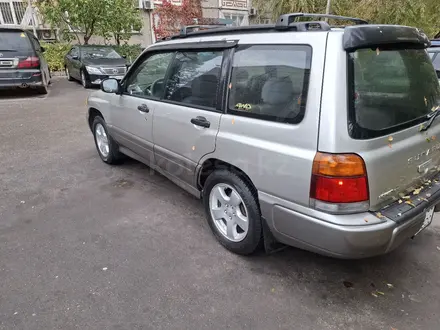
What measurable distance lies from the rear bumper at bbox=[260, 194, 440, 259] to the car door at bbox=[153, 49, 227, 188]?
3.00 feet

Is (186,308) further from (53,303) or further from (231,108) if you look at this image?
(231,108)

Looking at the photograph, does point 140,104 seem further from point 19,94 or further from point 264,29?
point 19,94

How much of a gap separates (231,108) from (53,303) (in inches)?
74.5

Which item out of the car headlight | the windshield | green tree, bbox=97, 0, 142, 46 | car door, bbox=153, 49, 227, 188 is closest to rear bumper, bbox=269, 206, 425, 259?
car door, bbox=153, 49, 227, 188

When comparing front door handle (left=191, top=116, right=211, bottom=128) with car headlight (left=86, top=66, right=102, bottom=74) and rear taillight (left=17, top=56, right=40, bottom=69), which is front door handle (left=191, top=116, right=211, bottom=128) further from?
car headlight (left=86, top=66, right=102, bottom=74)

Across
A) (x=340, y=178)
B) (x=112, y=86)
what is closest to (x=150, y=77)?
(x=112, y=86)

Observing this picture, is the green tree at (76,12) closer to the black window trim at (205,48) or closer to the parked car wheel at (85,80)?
the parked car wheel at (85,80)

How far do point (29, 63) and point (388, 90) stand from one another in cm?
956

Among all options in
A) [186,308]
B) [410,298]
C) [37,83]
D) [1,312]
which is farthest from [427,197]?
[37,83]

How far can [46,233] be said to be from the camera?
310 centimetres

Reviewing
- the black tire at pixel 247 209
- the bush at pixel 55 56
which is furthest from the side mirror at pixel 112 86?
the bush at pixel 55 56

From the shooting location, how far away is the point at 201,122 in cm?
275

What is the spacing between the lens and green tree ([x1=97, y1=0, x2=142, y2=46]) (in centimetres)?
1417

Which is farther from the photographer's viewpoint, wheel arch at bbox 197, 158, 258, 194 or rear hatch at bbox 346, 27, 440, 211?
wheel arch at bbox 197, 158, 258, 194
